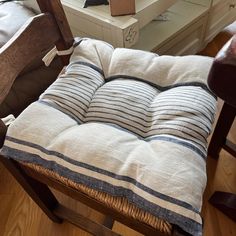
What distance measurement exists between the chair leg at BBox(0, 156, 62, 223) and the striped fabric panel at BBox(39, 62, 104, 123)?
0.18m

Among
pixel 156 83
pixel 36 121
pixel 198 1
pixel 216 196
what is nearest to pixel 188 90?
pixel 156 83

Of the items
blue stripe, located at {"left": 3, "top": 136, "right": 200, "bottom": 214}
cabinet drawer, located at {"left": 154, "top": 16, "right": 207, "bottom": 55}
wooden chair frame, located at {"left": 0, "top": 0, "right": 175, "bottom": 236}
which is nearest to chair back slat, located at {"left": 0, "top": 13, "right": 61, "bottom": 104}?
wooden chair frame, located at {"left": 0, "top": 0, "right": 175, "bottom": 236}

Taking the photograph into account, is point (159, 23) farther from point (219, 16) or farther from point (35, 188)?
point (35, 188)

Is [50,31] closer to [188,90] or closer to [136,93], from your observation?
[136,93]

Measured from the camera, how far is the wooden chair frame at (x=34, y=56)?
1.82 feet

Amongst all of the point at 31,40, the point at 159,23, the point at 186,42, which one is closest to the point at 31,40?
the point at 31,40

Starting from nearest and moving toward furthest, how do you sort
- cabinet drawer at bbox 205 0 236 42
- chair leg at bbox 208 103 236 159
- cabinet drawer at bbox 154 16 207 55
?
chair leg at bbox 208 103 236 159
cabinet drawer at bbox 154 16 207 55
cabinet drawer at bbox 205 0 236 42

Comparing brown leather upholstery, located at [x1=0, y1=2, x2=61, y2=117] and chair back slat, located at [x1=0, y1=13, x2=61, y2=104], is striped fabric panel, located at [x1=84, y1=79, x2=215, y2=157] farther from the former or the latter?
brown leather upholstery, located at [x1=0, y1=2, x2=61, y2=117]

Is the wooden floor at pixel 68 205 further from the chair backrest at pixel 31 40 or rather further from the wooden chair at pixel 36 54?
the chair backrest at pixel 31 40

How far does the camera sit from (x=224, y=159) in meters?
1.05

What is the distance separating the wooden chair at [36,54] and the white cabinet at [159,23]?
223 millimetres

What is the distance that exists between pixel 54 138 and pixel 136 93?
0.23 meters

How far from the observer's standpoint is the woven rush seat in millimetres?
462

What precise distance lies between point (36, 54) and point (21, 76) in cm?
39
